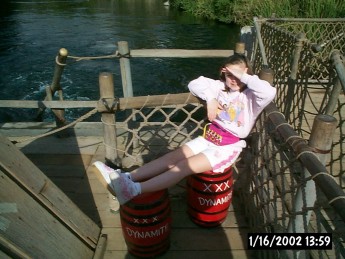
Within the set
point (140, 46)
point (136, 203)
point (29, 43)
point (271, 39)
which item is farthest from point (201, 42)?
point (136, 203)

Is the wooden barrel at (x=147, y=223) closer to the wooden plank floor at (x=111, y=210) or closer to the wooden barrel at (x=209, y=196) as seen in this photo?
the wooden plank floor at (x=111, y=210)

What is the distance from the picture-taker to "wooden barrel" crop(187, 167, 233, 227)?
2463 mm

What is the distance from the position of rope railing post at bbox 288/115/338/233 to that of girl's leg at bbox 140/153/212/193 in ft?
2.70

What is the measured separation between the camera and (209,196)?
2510 millimetres

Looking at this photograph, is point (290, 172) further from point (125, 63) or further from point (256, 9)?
point (256, 9)

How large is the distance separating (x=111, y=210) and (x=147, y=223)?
775mm

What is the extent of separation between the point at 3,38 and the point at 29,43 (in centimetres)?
176

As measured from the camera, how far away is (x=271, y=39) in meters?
4.79

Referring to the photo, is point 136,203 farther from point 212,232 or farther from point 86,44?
point 86,44

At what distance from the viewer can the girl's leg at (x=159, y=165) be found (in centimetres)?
247

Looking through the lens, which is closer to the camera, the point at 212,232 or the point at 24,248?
the point at 24,248

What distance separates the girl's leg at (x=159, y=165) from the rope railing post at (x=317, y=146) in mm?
1059

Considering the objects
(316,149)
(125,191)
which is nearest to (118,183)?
(125,191)

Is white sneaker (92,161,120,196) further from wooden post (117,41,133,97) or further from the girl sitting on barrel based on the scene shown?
wooden post (117,41,133,97)
